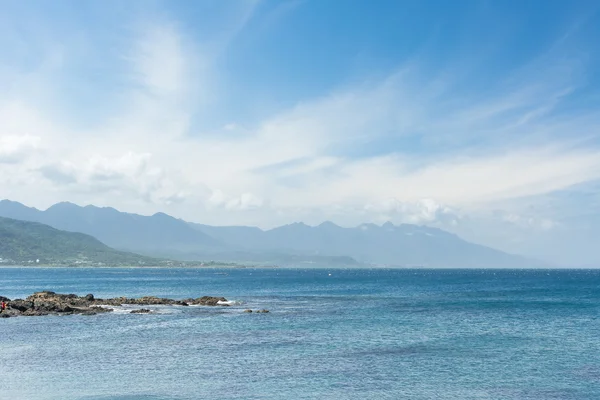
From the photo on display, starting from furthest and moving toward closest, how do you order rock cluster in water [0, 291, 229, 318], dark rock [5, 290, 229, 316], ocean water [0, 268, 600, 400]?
dark rock [5, 290, 229, 316], rock cluster in water [0, 291, 229, 318], ocean water [0, 268, 600, 400]

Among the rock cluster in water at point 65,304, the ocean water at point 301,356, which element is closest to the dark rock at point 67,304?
the rock cluster in water at point 65,304

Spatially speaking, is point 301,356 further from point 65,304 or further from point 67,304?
point 67,304

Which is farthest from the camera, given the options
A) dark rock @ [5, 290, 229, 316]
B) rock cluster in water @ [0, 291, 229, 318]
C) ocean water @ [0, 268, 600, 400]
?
dark rock @ [5, 290, 229, 316]

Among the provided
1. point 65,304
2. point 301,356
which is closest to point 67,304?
point 65,304

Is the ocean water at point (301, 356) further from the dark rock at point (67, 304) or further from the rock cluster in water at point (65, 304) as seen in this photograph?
the dark rock at point (67, 304)

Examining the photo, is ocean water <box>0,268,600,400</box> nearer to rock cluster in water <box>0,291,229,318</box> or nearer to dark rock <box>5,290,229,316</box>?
rock cluster in water <box>0,291,229,318</box>

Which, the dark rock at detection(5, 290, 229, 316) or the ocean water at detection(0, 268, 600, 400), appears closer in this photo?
the ocean water at detection(0, 268, 600, 400)

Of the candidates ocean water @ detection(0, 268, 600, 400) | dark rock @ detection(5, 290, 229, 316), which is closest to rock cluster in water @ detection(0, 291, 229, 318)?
dark rock @ detection(5, 290, 229, 316)

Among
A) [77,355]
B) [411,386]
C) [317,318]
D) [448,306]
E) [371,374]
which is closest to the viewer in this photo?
[411,386]

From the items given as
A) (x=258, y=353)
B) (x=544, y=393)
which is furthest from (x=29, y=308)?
(x=544, y=393)

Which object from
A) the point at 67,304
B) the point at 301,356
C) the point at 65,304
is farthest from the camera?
the point at 67,304

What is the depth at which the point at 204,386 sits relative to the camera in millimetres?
40906

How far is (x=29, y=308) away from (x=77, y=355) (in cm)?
4621

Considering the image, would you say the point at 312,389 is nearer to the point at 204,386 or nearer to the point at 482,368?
the point at 204,386
